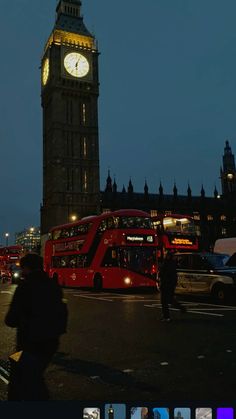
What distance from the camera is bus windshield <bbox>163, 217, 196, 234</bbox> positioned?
2900 cm

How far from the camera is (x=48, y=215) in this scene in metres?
92.2

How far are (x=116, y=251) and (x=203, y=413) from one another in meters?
21.6

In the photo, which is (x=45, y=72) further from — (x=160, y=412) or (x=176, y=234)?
(x=160, y=412)

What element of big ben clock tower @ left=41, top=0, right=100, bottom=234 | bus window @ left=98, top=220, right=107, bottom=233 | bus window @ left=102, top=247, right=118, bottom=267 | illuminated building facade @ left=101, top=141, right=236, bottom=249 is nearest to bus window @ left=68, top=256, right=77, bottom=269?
bus window @ left=98, top=220, right=107, bottom=233

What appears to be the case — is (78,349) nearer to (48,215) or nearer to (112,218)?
(112,218)

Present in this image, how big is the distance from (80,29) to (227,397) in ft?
352

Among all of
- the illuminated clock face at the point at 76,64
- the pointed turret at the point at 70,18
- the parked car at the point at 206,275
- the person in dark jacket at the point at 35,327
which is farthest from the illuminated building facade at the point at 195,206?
the person in dark jacket at the point at 35,327

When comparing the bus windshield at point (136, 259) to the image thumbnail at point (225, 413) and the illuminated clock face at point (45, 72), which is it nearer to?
the image thumbnail at point (225, 413)

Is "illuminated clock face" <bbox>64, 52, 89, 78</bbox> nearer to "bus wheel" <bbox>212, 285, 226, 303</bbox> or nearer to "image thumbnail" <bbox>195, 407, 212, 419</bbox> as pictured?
"bus wheel" <bbox>212, 285, 226, 303</bbox>

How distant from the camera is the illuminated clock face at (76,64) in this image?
9444 centimetres

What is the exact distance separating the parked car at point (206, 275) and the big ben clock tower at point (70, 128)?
71441 millimetres

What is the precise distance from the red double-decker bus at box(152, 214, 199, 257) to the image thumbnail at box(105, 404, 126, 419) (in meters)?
24.9

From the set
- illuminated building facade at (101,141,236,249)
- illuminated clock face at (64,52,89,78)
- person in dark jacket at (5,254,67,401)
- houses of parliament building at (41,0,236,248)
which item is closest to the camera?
person in dark jacket at (5,254,67,401)

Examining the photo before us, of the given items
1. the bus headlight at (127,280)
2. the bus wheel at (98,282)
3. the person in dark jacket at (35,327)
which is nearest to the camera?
the person in dark jacket at (35,327)
